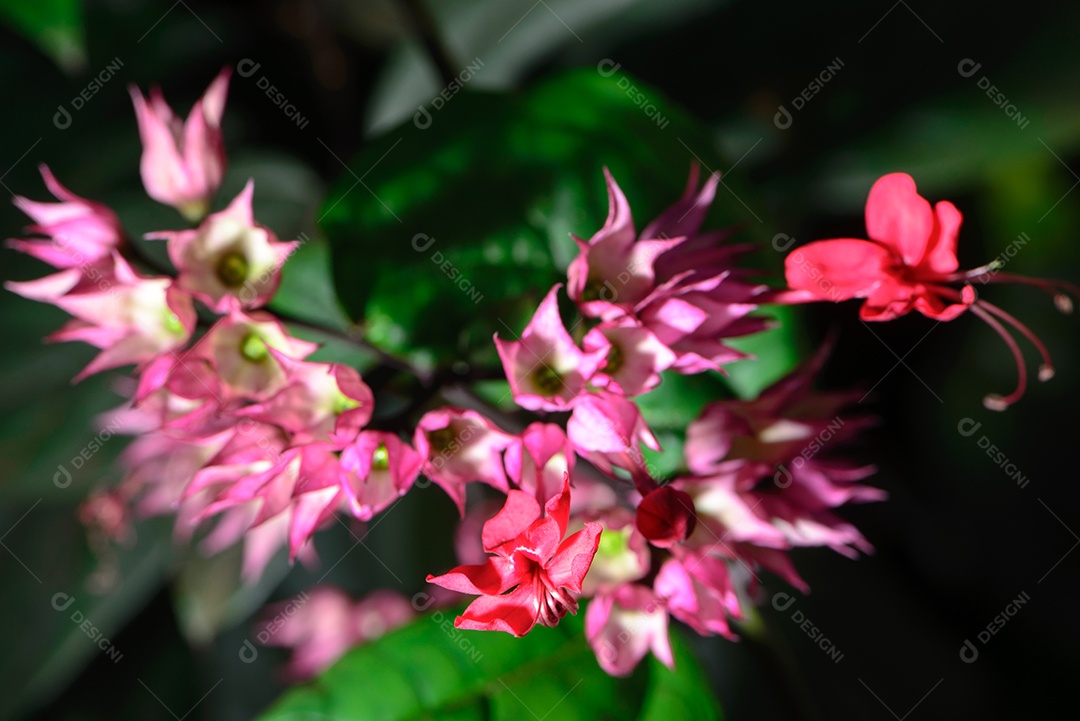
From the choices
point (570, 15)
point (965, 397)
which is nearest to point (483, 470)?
point (570, 15)

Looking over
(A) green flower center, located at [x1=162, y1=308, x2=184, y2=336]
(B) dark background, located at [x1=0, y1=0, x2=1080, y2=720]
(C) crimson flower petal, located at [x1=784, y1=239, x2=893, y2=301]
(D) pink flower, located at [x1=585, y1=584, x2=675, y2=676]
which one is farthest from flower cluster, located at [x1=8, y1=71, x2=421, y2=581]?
(B) dark background, located at [x1=0, y1=0, x2=1080, y2=720]

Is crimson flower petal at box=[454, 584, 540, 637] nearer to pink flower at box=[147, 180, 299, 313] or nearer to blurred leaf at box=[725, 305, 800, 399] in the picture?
pink flower at box=[147, 180, 299, 313]

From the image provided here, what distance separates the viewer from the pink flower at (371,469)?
63 cm

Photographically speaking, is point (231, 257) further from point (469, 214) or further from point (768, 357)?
point (768, 357)

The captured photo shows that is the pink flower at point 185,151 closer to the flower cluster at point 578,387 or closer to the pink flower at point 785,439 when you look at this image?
the flower cluster at point 578,387

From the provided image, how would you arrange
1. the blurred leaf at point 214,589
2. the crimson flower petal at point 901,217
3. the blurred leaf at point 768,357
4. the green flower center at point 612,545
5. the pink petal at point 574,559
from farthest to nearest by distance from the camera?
the blurred leaf at point 214,589
the blurred leaf at point 768,357
the green flower center at point 612,545
the crimson flower petal at point 901,217
the pink petal at point 574,559

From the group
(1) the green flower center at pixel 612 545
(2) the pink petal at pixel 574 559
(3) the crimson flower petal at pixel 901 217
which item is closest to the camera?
(2) the pink petal at pixel 574 559

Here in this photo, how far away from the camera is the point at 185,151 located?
759 mm

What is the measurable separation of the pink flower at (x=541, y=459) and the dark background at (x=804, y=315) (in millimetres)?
535

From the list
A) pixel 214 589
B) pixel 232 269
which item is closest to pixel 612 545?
pixel 232 269

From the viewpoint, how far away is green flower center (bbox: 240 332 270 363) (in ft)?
2.23

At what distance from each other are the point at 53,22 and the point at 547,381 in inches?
20.7

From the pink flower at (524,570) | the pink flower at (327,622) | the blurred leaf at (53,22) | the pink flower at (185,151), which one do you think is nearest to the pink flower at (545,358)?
the pink flower at (524,570)

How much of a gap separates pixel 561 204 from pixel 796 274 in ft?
0.85
